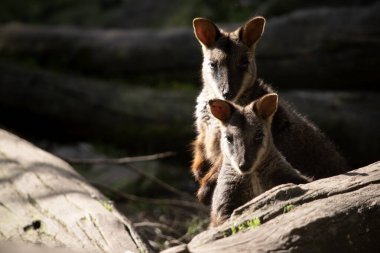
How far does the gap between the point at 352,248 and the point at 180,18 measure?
9997 millimetres

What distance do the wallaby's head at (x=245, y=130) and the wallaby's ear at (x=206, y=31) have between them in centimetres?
111

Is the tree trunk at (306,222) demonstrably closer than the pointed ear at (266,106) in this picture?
Yes

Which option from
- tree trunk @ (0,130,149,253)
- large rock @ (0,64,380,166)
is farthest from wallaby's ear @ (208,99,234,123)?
large rock @ (0,64,380,166)

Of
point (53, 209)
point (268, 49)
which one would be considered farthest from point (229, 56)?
point (268, 49)

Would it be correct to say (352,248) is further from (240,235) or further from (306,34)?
(306,34)

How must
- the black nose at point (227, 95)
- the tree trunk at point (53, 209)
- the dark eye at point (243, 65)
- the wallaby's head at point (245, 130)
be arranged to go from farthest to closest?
the dark eye at point (243, 65)
the black nose at point (227, 95)
the wallaby's head at point (245, 130)
the tree trunk at point (53, 209)

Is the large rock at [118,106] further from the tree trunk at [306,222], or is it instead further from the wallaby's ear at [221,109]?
the tree trunk at [306,222]

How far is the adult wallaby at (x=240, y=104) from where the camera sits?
623 cm

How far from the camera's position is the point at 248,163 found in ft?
16.8

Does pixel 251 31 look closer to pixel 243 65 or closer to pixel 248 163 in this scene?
pixel 243 65

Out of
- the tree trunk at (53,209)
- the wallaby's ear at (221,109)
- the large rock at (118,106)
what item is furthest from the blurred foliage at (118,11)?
the wallaby's ear at (221,109)

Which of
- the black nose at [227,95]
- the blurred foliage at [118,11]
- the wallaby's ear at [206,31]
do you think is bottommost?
the black nose at [227,95]

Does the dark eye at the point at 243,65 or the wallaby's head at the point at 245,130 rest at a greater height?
the dark eye at the point at 243,65

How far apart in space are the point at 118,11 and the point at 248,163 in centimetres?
1064
